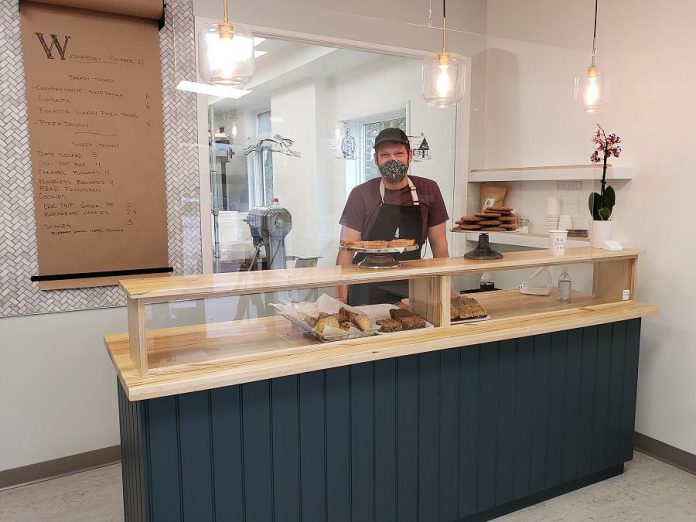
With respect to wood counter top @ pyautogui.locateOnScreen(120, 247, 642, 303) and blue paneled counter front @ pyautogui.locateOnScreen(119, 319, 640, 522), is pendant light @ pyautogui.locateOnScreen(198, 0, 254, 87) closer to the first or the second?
wood counter top @ pyautogui.locateOnScreen(120, 247, 642, 303)

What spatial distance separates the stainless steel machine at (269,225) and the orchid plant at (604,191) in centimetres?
173

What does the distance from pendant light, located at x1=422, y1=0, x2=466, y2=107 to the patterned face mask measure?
33cm

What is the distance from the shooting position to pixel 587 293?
3.01m

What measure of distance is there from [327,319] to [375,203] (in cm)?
58

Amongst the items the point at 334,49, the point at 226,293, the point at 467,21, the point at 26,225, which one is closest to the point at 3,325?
the point at 26,225

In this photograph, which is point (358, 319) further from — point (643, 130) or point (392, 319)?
point (643, 130)

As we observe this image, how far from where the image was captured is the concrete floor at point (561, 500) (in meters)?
2.67

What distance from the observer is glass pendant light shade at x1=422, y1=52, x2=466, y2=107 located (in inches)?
96.9

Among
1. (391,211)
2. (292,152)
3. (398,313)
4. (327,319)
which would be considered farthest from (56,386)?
(391,211)

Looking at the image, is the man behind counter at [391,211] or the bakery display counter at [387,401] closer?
the bakery display counter at [387,401]

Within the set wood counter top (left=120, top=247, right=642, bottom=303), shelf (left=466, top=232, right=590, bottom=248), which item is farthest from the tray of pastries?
wood counter top (left=120, top=247, right=642, bottom=303)

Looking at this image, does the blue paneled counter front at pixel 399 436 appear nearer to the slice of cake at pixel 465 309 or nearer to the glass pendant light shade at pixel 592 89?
the slice of cake at pixel 465 309

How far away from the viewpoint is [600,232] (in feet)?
9.84

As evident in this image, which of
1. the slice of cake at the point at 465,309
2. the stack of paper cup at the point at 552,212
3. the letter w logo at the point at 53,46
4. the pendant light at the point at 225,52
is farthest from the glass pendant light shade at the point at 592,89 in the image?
the letter w logo at the point at 53,46
